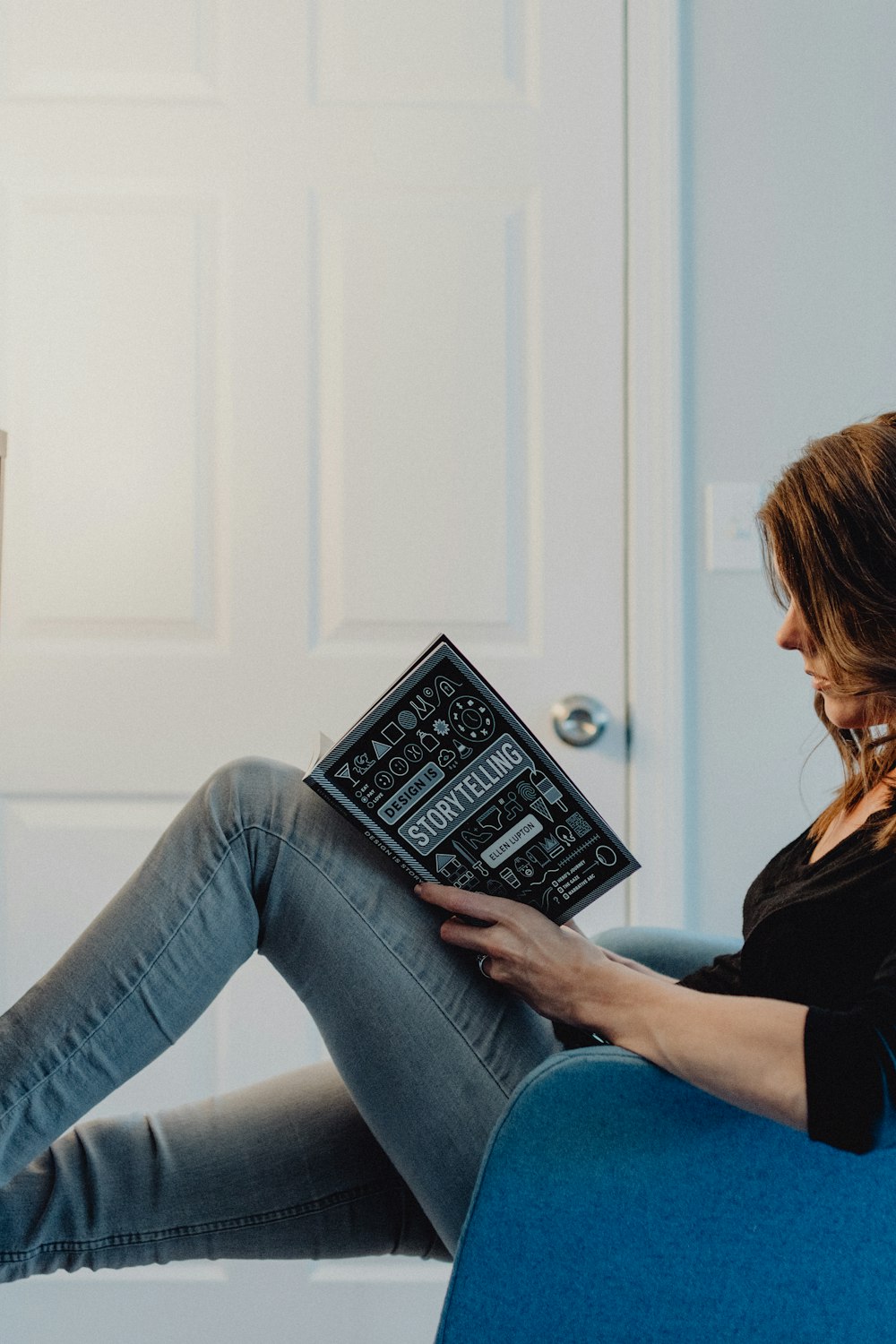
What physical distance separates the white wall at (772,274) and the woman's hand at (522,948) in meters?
0.64

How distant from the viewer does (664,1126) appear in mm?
742

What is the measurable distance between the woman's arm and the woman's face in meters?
0.27

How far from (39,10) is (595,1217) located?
152 cm

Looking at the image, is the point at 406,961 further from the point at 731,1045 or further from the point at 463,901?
the point at 731,1045

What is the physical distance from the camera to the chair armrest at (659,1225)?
728mm

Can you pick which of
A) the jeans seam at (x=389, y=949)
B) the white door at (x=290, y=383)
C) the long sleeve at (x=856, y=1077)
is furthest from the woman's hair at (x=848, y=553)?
the white door at (x=290, y=383)

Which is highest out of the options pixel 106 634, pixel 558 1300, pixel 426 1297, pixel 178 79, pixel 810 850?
pixel 178 79

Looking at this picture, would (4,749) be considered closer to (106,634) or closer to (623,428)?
(106,634)

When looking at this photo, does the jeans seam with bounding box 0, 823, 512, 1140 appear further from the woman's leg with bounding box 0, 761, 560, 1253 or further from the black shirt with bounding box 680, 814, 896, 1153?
the black shirt with bounding box 680, 814, 896, 1153

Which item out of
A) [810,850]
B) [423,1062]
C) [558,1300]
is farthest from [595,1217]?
[810,850]

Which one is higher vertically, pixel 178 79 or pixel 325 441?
pixel 178 79

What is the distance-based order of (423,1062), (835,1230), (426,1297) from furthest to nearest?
(426,1297) < (423,1062) < (835,1230)

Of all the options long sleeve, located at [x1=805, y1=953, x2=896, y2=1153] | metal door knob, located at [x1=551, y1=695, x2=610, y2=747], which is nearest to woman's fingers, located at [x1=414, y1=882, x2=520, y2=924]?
long sleeve, located at [x1=805, y1=953, x2=896, y2=1153]

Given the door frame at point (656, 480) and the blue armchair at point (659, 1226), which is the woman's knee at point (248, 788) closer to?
the blue armchair at point (659, 1226)
